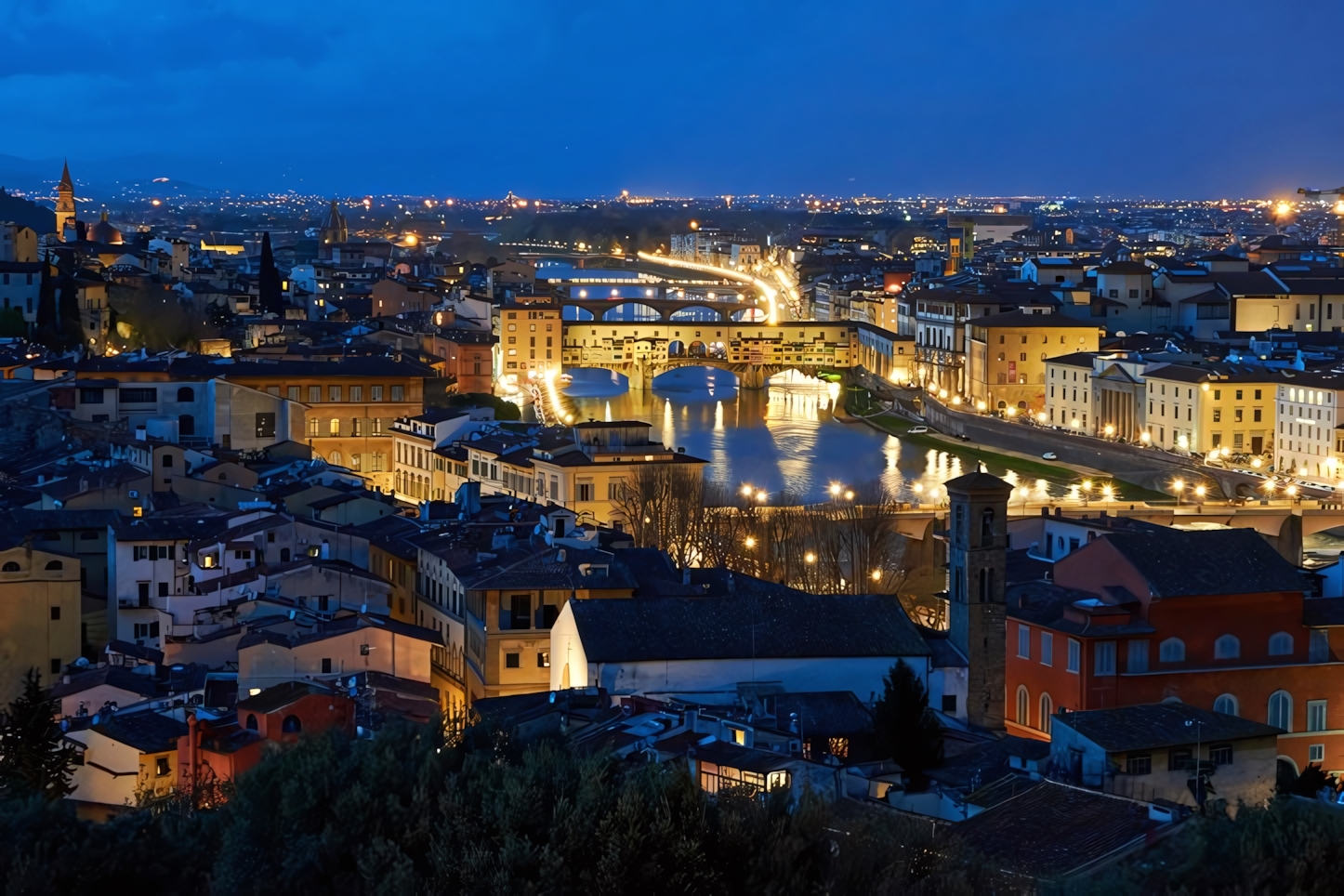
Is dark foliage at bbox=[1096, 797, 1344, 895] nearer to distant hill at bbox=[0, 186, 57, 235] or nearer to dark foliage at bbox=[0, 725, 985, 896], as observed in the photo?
dark foliage at bbox=[0, 725, 985, 896]

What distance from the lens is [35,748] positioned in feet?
15.6

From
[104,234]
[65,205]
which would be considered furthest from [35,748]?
[65,205]

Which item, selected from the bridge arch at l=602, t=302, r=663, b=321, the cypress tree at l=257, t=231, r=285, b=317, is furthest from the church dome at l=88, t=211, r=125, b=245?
the bridge arch at l=602, t=302, r=663, b=321

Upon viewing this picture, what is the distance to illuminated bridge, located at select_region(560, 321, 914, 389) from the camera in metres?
24.1

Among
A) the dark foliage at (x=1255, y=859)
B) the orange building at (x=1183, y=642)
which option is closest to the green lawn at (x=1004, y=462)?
the orange building at (x=1183, y=642)

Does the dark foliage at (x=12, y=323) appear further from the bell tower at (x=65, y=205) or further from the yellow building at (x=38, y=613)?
the bell tower at (x=65, y=205)

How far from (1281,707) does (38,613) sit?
11.0 feet

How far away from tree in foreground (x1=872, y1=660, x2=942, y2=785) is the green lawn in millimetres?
8489

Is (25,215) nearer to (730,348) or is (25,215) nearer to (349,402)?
(730,348)

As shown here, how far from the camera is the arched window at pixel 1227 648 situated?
6148 mm

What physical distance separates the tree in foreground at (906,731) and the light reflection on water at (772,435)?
7.45 meters

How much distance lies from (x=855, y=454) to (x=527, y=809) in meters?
13.0

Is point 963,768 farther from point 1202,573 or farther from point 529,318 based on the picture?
point 529,318

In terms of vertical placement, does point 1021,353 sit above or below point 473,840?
above
